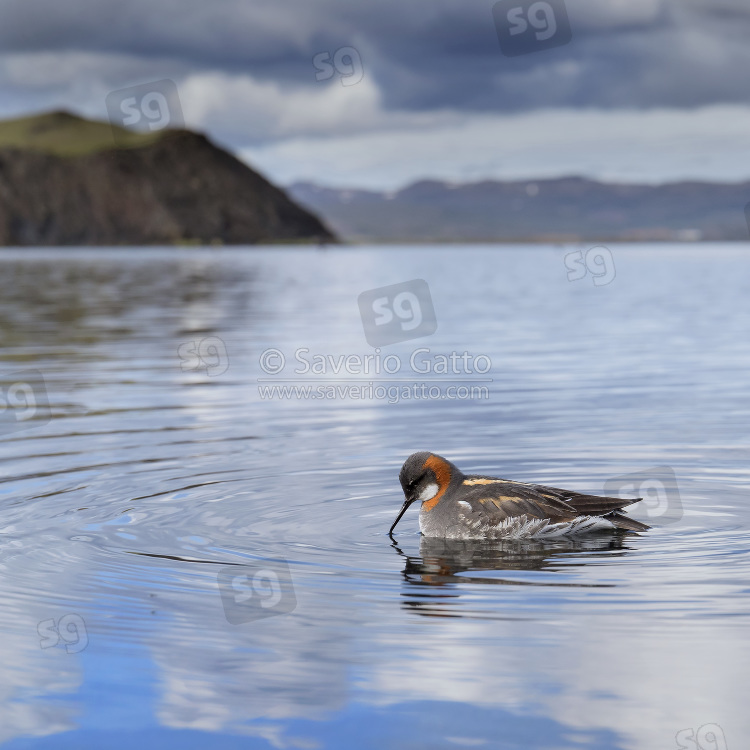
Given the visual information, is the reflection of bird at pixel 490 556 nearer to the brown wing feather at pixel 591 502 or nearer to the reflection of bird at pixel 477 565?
the reflection of bird at pixel 477 565

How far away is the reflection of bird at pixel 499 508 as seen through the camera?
11328 millimetres

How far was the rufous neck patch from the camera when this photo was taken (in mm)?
11711

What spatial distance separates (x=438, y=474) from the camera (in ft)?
38.6

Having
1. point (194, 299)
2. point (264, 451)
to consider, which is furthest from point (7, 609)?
point (194, 299)

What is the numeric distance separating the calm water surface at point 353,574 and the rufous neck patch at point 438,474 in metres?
0.40

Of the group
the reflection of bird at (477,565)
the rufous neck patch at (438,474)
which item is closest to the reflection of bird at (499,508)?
the rufous neck patch at (438,474)

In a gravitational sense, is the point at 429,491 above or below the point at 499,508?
above

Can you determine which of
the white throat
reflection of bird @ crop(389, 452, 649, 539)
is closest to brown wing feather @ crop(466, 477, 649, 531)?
reflection of bird @ crop(389, 452, 649, 539)

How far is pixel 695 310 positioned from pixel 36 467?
3518 cm

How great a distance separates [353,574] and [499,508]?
1791 millimetres

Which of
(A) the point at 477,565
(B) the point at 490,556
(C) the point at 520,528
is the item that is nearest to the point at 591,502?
(C) the point at 520,528

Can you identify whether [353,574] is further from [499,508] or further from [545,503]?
[545,503]

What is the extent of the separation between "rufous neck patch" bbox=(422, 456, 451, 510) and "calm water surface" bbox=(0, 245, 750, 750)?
401 mm

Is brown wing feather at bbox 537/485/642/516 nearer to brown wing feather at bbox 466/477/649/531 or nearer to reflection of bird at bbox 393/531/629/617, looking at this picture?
brown wing feather at bbox 466/477/649/531
